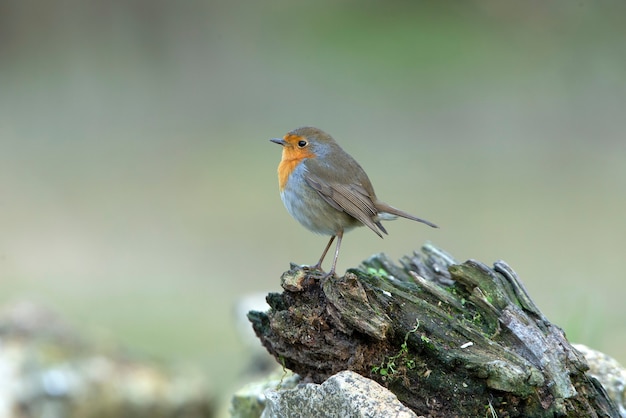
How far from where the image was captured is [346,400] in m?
3.01

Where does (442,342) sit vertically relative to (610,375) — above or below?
above

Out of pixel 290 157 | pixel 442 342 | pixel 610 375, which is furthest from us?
pixel 290 157

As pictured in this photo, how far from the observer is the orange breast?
181 inches

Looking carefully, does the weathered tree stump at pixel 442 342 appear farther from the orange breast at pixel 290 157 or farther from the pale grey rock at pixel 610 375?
the orange breast at pixel 290 157

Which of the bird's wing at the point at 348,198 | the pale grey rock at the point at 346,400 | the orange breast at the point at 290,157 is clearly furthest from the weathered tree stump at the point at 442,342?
the orange breast at the point at 290,157

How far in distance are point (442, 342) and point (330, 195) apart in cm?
131

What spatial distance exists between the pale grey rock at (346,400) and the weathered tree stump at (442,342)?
19 cm

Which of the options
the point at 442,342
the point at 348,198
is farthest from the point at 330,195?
the point at 442,342

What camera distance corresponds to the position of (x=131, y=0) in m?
14.7

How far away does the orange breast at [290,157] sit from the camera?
4.60m

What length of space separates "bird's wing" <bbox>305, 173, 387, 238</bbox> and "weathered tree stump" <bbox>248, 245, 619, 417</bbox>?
28.6 inches

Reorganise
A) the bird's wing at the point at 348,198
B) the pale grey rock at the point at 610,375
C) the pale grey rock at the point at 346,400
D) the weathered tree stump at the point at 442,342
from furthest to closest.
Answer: the bird's wing at the point at 348,198 → the pale grey rock at the point at 610,375 → the weathered tree stump at the point at 442,342 → the pale grey rock at the point at 346,400

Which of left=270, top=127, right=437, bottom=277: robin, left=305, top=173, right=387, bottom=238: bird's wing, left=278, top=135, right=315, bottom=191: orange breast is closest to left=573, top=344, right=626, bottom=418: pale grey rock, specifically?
left=270, top=127, right=437, bottom=277: robin

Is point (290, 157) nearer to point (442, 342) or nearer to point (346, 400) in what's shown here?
point (442, 342)
